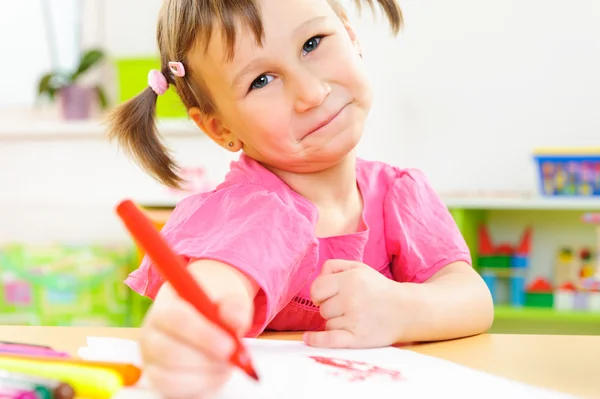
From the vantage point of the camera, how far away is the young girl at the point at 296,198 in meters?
0.61

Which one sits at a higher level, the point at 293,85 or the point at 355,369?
the point at 293,85

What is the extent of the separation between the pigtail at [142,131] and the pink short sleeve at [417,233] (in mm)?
250

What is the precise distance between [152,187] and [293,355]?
2.54 meters

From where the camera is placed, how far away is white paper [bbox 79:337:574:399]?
1.50 ft

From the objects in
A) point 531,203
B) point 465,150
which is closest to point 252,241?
point 531,203

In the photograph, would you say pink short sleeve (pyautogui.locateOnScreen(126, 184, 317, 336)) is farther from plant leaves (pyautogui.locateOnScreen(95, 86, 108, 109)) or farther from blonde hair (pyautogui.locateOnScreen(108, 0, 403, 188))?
plant leaves (pyautogui.locateOnScreen(95, 86, 108, 109))

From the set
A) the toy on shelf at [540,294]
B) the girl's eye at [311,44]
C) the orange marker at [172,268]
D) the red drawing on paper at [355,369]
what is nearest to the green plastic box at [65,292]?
the toy on shelf at [540,294]

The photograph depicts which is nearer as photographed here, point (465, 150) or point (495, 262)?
point (495, 262)

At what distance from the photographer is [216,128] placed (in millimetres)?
827

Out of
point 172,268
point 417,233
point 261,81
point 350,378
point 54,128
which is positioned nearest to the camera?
point 172,268

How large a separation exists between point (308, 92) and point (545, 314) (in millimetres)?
1824

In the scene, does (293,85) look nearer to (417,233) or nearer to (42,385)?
(417,233)

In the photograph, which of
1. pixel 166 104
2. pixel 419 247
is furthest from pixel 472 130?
pixel 419 247

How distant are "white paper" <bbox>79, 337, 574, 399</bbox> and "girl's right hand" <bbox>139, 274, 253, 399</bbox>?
0.08 ft
